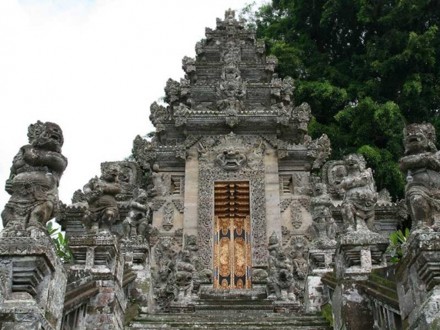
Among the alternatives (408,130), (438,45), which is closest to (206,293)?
(408,130)

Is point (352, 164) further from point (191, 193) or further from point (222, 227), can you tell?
point (191, 193)

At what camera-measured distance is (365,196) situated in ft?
25.0

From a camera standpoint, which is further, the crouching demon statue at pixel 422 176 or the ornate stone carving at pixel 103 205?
the ornate stone carving at pixel 103 205

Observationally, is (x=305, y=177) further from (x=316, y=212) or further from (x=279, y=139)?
(x=316, y=212)

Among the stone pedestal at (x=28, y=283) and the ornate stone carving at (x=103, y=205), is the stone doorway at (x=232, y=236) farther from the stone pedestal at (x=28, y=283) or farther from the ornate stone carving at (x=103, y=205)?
the stone pedestal at (x=28, y=283)

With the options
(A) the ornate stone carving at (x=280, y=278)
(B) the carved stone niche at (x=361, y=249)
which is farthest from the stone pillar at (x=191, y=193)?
(B) the carved stone niche at (x=361, y=249)

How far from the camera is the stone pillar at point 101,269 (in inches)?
292

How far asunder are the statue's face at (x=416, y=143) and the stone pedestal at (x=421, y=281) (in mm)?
1129

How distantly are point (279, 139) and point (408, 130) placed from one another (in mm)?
9486

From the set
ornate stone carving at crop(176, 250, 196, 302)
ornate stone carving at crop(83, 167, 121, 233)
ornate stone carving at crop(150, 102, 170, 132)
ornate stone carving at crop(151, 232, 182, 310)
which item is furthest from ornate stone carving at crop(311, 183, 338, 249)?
ornate stone carving at crop(150, 102, 170, 132)

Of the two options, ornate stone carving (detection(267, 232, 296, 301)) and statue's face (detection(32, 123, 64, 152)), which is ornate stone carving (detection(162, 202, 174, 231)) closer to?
ornate stone carving (detection(267, 232, 296, 301))

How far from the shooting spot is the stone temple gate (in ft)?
18.3

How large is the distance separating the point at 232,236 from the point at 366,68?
10.7 meters

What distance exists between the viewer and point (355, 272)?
7.10m
